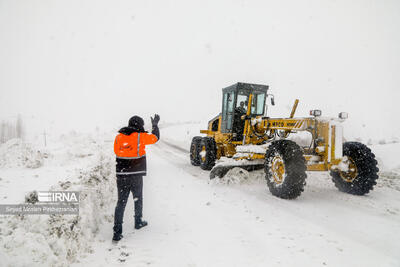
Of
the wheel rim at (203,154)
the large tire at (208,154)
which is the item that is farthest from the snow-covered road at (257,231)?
the wheel rim at (203,154)

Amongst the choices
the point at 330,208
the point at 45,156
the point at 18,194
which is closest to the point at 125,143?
the point at 18,194

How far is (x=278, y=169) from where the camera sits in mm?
4953

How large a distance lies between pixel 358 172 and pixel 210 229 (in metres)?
3.63

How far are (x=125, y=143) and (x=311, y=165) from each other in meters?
3.86

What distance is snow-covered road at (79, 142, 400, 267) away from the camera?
8.63 feet

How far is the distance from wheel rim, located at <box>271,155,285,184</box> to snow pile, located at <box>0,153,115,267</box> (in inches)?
133

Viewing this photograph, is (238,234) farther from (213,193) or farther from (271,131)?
(271,131)

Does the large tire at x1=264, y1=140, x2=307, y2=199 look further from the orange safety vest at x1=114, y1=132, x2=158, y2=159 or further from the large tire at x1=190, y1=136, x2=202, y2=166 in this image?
the large tire at x1=190, y1=136, x2=202, y2=166

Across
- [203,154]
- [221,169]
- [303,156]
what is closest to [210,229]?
[303,156]

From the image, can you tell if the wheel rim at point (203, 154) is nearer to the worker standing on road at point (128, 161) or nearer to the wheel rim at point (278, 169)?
the wheel rim at point (278, 169)

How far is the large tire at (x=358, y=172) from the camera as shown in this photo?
472cm

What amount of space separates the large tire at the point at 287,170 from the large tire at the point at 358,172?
4.67 ft

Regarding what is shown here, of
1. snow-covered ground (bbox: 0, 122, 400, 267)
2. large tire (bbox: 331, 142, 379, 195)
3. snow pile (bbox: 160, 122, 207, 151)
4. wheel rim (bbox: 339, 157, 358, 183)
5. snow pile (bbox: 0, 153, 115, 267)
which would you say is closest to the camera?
snow pile (bbox: 0, 153, 115, 267)

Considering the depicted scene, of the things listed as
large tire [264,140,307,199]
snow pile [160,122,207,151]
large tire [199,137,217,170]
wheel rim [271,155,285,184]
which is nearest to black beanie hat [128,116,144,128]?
large tire [264,140,307,199]
